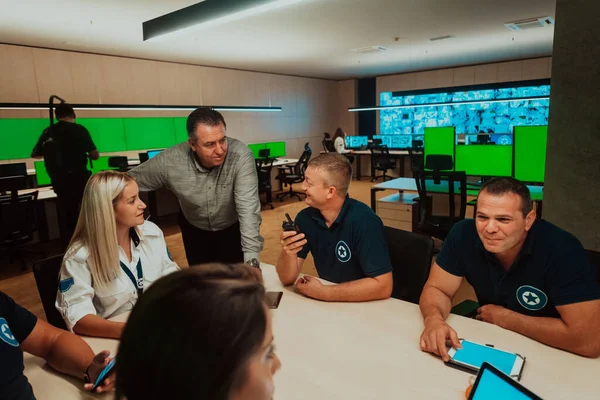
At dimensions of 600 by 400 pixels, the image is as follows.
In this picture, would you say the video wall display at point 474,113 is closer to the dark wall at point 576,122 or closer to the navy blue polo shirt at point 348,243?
the dark wall at point 576,122

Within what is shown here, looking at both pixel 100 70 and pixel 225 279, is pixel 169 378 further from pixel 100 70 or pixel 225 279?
pixel 100 70

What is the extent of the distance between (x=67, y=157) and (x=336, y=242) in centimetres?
372

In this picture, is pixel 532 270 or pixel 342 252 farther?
pixel 342 252

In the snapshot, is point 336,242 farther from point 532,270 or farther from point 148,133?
point 148,133

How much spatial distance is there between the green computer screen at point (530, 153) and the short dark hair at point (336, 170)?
281 cm

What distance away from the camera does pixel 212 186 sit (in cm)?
237

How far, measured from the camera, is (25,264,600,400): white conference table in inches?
42.3

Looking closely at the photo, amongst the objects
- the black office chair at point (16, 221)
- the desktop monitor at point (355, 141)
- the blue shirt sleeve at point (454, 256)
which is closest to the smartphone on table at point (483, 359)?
the blue shirt sleeve at point (454, 256)

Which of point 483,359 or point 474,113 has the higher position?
point 474,113

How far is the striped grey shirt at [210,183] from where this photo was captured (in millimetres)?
2281

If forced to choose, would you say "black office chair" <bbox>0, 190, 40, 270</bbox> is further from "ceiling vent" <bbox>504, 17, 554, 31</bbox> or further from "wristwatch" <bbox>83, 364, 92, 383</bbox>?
"ceiling vent" <bbox>504, 17, 554, 31</bbox>

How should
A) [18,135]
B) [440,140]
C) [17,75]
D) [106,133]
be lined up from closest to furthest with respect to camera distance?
[440,140] → [17,75] → [18,135] → [106,133]

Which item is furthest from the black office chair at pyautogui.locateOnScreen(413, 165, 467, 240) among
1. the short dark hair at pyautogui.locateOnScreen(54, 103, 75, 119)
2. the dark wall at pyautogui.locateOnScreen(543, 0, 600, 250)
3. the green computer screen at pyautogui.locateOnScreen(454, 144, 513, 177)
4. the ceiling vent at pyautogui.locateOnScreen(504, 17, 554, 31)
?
the short dark hair at pyautogui.locateOnScreen(54, 103, 75, 119)

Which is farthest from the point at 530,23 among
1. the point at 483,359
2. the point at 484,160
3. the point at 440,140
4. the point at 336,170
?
the point at 483,359
